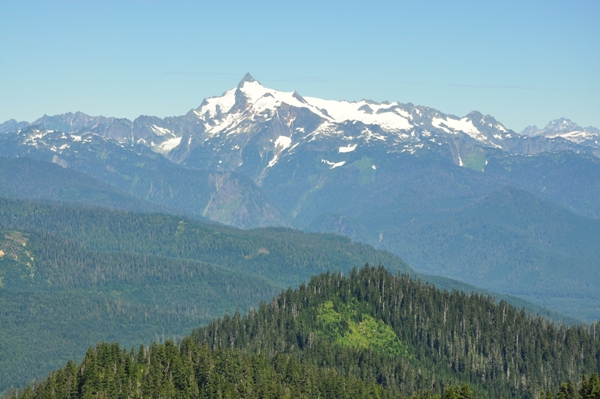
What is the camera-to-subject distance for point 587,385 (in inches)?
7298

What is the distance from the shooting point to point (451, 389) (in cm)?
19588

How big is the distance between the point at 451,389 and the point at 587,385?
23.3 metres
